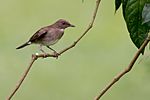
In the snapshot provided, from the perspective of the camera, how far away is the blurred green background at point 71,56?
7.36 ft

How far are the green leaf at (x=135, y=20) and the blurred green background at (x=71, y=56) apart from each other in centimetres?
170

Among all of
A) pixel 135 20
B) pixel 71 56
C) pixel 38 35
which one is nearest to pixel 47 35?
pixel 38 35

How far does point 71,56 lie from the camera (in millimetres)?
2414

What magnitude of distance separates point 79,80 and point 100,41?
0.18 metres

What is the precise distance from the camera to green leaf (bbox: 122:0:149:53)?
0.47 m

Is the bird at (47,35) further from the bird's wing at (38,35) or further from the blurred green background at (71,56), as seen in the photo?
the blurred green background at (71,56)

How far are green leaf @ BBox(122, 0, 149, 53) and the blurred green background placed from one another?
5.56 feet

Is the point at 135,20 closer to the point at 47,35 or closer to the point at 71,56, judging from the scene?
the point at 47,35

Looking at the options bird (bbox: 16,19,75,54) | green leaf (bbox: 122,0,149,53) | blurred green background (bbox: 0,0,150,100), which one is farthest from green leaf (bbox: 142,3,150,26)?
blurred green background (bbox: 0,0,150,100)

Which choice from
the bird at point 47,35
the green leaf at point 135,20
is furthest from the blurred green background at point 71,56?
the green leaf at point 135,20

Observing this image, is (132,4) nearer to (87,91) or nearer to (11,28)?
(87,91)

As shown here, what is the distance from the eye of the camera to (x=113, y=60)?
2.35 metres

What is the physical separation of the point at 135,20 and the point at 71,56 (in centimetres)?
194

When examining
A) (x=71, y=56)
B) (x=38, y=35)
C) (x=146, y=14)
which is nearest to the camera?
(x=146, y=14)
